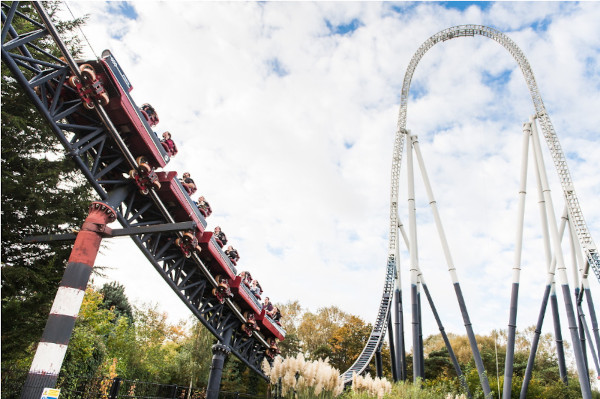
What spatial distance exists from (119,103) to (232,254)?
22.5 ft

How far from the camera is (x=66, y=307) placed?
6840mm

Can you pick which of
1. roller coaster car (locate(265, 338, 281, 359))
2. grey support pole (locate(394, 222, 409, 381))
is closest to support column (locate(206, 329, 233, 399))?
roller coaster car (locate(265, 338, 281, 359))

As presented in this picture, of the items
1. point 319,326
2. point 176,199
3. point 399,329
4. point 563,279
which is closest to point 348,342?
point 319,326

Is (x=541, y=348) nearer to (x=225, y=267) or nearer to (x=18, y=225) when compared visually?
(x=225, y=267)

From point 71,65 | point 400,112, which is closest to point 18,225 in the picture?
point 71,65

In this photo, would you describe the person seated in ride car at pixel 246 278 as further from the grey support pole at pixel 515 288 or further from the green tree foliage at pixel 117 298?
the green tree foliage at pixel 117 298

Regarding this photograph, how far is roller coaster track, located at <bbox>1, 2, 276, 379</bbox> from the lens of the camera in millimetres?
6645

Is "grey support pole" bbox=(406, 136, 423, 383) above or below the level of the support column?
above

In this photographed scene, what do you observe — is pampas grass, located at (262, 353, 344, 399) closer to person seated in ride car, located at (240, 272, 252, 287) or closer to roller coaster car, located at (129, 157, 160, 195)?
roller coaster car, located at (129, 157, 160, 195)

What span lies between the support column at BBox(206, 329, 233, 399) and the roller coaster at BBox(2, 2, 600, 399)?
0.23 ft

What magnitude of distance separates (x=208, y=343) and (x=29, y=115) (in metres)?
16.9

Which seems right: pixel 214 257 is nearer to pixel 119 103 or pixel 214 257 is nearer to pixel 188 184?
pixel 188 184

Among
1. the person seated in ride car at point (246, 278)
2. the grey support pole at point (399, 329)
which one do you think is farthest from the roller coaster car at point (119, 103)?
the grey support pole at point (399, 329)

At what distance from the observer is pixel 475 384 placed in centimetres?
2016
